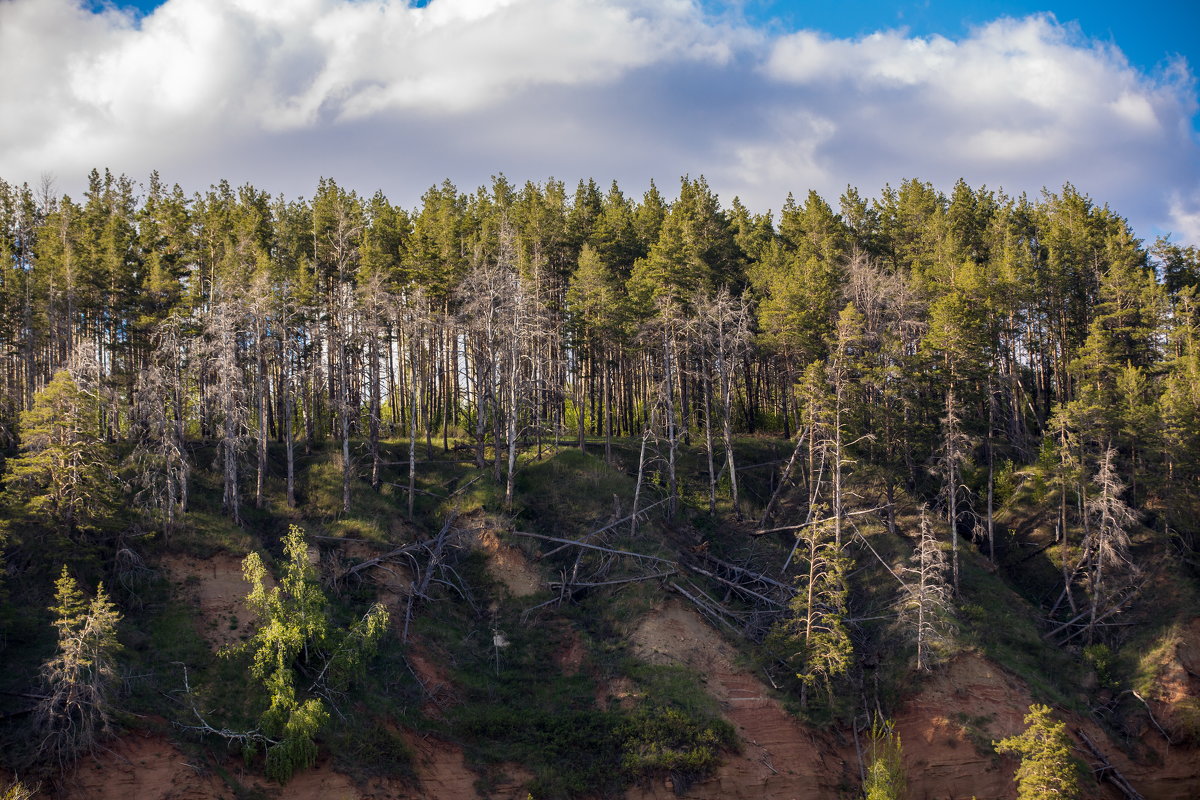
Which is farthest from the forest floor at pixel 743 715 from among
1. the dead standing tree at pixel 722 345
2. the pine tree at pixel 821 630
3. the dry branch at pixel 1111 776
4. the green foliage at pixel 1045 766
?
the dead standing tree at pixel 722 345

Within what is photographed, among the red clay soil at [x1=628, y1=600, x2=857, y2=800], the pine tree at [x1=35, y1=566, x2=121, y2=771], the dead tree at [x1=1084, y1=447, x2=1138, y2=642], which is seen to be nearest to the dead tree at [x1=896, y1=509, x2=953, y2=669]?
the red clay soil at [x1=628, y1=600, x2=857, y2=800]

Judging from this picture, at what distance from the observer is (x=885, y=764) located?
104ft

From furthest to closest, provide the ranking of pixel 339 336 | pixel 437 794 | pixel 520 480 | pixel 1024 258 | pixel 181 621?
pixel 1024 258, pixel 520 480, pixel 339 336, pixel 181 621, pixel 437 794

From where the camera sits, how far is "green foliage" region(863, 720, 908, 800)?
2911 cm

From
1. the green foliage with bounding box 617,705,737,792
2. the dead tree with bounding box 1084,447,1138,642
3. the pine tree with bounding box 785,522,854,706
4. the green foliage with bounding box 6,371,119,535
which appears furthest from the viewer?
the dead tree with bounding box 1084,447,1138,642

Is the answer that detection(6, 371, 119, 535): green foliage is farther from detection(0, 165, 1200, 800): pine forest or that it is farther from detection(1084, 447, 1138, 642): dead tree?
detection(1084, 447, 1138, 642): dead tree

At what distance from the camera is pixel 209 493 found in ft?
129

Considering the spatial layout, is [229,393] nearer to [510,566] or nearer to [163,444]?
[163,444]

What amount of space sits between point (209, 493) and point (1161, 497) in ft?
156

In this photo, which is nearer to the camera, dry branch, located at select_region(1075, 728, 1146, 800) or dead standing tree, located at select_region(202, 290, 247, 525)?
dry branch, located at select_region(1075, 728, 1146, 800)

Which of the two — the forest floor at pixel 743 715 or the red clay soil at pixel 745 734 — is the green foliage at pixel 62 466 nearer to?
the forest floor at pixel 743 715

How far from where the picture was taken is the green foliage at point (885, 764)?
2911 cm

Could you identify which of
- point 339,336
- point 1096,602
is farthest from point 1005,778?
point 339,336

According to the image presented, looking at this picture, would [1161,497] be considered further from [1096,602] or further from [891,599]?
[891,599]
